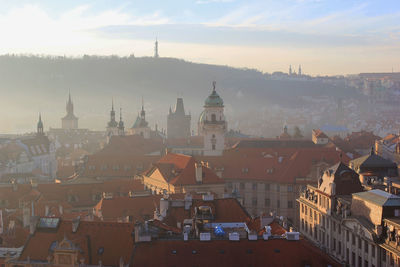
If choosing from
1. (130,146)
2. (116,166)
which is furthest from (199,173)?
(130,146)

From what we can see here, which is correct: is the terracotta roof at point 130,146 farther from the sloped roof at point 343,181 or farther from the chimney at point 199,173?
the sloped roof at point 343,181

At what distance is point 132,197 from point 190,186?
11.5 meters

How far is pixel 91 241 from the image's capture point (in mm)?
40781

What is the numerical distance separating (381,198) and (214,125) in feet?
153

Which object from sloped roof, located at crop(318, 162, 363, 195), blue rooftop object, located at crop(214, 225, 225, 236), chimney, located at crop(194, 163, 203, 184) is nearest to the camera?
blue rooftop object, located at crop(214, 225, 225, 236)

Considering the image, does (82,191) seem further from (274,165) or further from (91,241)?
(91,241)

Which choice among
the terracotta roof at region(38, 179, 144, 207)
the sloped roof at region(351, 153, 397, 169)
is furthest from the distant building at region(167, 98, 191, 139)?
the sloped roof at region(351, 153, 397, 169)

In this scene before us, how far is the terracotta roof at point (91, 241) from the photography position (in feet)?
131

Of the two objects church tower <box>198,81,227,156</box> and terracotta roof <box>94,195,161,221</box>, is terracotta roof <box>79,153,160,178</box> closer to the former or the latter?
church tower <box>198,81,227,156</box>

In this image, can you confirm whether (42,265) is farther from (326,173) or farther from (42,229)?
(326,173)

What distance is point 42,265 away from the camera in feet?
129

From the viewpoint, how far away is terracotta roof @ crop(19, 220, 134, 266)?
131 feet

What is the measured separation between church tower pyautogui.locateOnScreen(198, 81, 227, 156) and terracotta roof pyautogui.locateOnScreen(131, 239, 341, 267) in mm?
52858

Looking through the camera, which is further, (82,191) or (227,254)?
(82,191)
